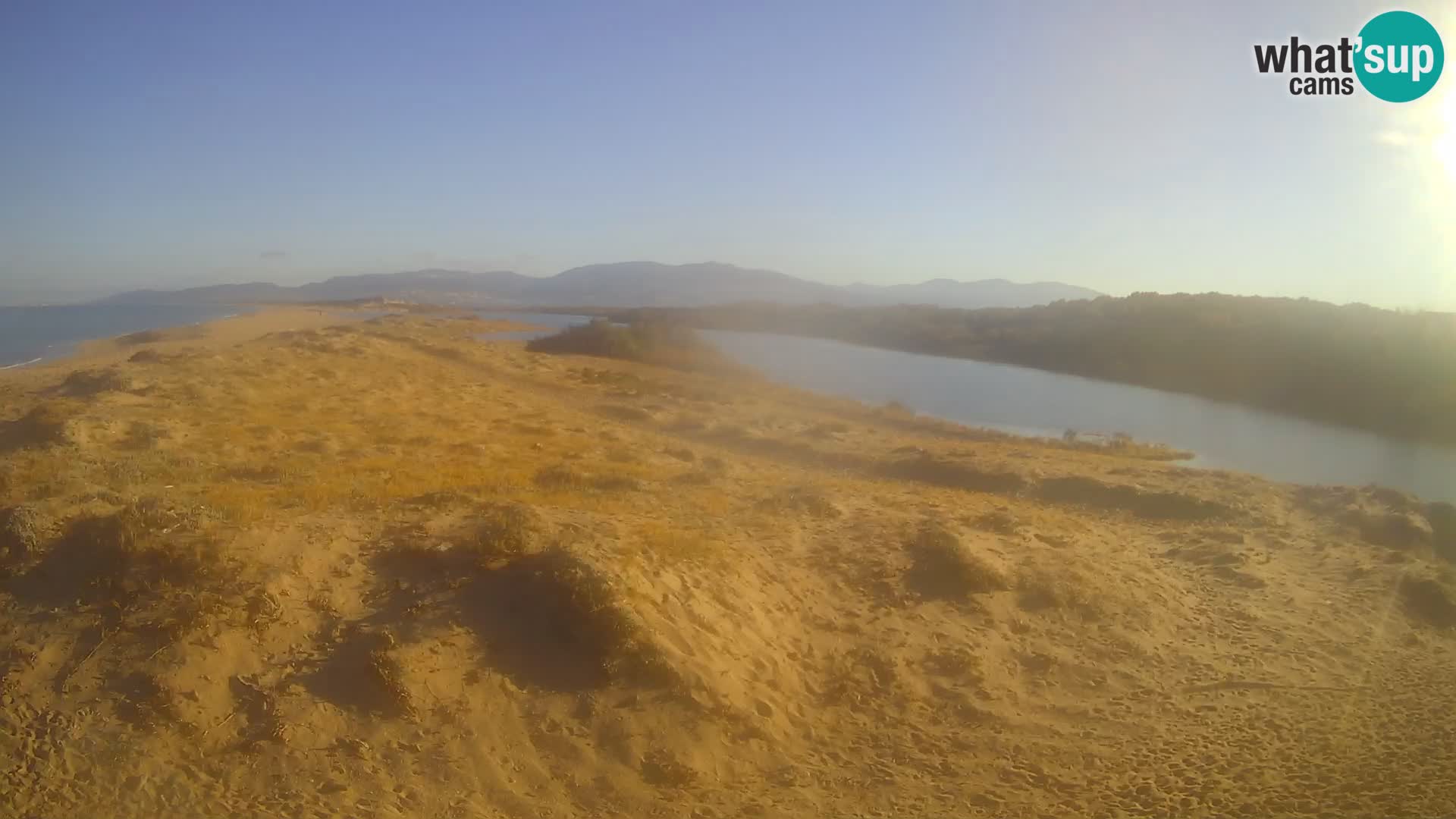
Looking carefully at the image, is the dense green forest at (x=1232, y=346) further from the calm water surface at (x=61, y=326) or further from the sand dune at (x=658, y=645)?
the calm water surface at (x=61, y=326)

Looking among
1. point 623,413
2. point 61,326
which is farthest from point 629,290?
point 623,413

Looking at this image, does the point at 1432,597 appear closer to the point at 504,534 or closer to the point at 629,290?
the point at 504,534

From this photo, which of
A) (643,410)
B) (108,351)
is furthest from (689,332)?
(108,351)

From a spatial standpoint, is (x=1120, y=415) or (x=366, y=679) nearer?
(x=366, y=679)

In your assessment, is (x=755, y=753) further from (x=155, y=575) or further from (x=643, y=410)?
(x=643, y=410)

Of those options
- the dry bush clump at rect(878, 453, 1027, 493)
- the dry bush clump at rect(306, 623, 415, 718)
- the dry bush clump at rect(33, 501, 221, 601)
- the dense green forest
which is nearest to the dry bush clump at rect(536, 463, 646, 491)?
the dry bush clump at rect(33, 501, 221, 601)

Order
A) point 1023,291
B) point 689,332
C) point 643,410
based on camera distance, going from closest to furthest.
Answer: point 643,410 < point 689,332 < point 1023,291

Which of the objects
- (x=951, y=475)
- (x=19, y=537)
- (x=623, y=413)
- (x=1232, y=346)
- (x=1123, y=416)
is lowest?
(x=1123, y=416)
